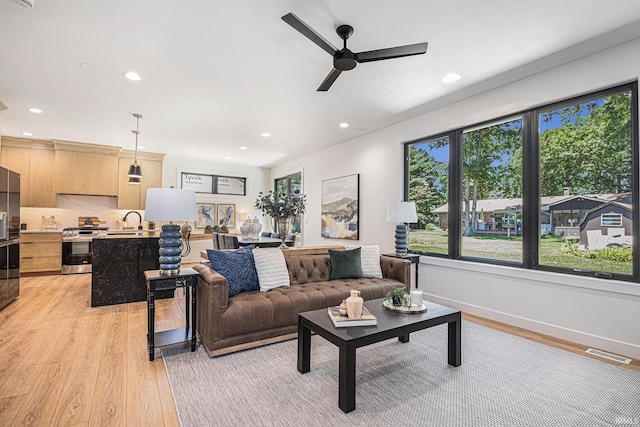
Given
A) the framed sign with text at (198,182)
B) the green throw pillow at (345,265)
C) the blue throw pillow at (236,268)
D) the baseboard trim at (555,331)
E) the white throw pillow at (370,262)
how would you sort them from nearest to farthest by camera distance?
the baseboard trim at (555,331) → the blue throw pillow at (236,268) → the green throw pillow at (345,265) → the white throw pillow at (370,262) → the framed sign with text at (198,182)

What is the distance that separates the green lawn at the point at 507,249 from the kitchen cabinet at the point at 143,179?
5967 millimetres

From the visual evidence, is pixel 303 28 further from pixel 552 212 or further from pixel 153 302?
pixel 552 212

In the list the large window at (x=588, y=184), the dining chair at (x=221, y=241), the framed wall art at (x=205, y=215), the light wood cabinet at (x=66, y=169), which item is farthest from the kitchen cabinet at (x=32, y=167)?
the large window at (x=588, y=184)

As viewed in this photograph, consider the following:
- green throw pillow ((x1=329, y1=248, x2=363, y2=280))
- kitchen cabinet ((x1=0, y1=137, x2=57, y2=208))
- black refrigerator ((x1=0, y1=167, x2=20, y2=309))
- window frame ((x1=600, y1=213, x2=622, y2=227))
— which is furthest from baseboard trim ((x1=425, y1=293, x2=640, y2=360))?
kitchen cabinet ((x1=0, y1=137, x2=57, y2=208))

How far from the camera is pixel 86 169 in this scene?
6.83m

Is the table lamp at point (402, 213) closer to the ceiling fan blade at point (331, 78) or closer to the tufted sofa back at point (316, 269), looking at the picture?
the tufted sofa back at point (316, 269)

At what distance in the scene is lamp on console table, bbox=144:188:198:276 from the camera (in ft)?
9.45

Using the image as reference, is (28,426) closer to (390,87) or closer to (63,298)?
(63,298)

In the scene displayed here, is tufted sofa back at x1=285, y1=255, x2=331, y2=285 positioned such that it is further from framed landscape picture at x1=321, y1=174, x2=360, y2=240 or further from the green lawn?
framed landscape picture at x1=321, y1=174, x2=360, y2=240

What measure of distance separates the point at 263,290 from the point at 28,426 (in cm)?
185

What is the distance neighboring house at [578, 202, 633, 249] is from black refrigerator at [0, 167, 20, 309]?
21.7 ft

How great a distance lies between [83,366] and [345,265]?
8.77 feet

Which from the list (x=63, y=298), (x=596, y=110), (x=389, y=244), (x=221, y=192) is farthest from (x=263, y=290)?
(x=221, y=192)

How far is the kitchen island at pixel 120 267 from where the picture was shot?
14.0 feet
